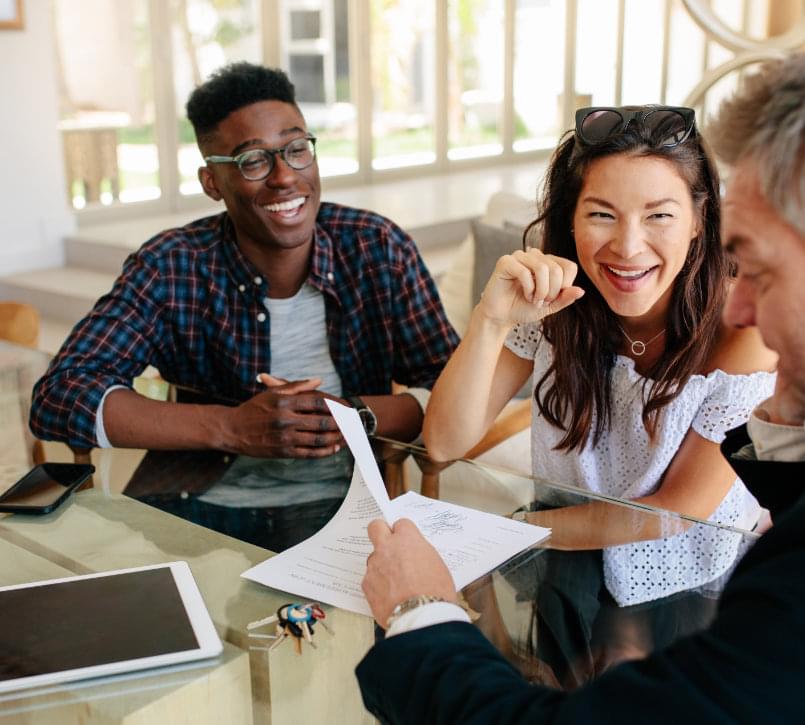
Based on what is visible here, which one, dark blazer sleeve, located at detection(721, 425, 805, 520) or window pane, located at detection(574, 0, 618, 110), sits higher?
window pane, located at detection(574, 0, 618, 110)

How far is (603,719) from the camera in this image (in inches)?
31.9

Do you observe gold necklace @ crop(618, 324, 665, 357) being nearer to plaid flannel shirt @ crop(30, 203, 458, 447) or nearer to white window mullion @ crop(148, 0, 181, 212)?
plaid flannel shirt @ crop(30, 203, 458, 447)

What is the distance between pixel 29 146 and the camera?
16.0 feet

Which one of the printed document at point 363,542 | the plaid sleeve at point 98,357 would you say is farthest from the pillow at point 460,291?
the printed document at point 363,542

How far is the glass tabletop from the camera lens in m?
1.19

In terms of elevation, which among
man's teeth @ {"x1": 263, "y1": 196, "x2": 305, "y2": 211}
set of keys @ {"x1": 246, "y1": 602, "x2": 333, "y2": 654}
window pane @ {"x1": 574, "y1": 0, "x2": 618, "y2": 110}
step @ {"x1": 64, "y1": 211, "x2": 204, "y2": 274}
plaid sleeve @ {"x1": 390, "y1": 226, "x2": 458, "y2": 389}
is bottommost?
step @ {"x1": 64, "y1": 211, "x2": 204, "y2": 274}

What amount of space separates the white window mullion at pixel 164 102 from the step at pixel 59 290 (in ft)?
3.72

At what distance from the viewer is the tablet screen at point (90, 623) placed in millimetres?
1111

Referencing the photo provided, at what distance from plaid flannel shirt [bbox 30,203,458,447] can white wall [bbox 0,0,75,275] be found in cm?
296

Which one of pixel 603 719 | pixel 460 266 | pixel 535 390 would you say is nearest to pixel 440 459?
pixel 535 390

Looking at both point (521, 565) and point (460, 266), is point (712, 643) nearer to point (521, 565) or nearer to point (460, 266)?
point (521, 565)

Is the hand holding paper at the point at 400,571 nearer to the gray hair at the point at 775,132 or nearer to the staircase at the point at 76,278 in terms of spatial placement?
the gray hair at the point at 775,132

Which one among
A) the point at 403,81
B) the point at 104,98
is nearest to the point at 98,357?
the point at 104,98

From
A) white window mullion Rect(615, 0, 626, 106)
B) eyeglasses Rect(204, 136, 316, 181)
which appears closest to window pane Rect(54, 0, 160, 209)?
eyeglasses Rect(204, 136, 316, 181)
